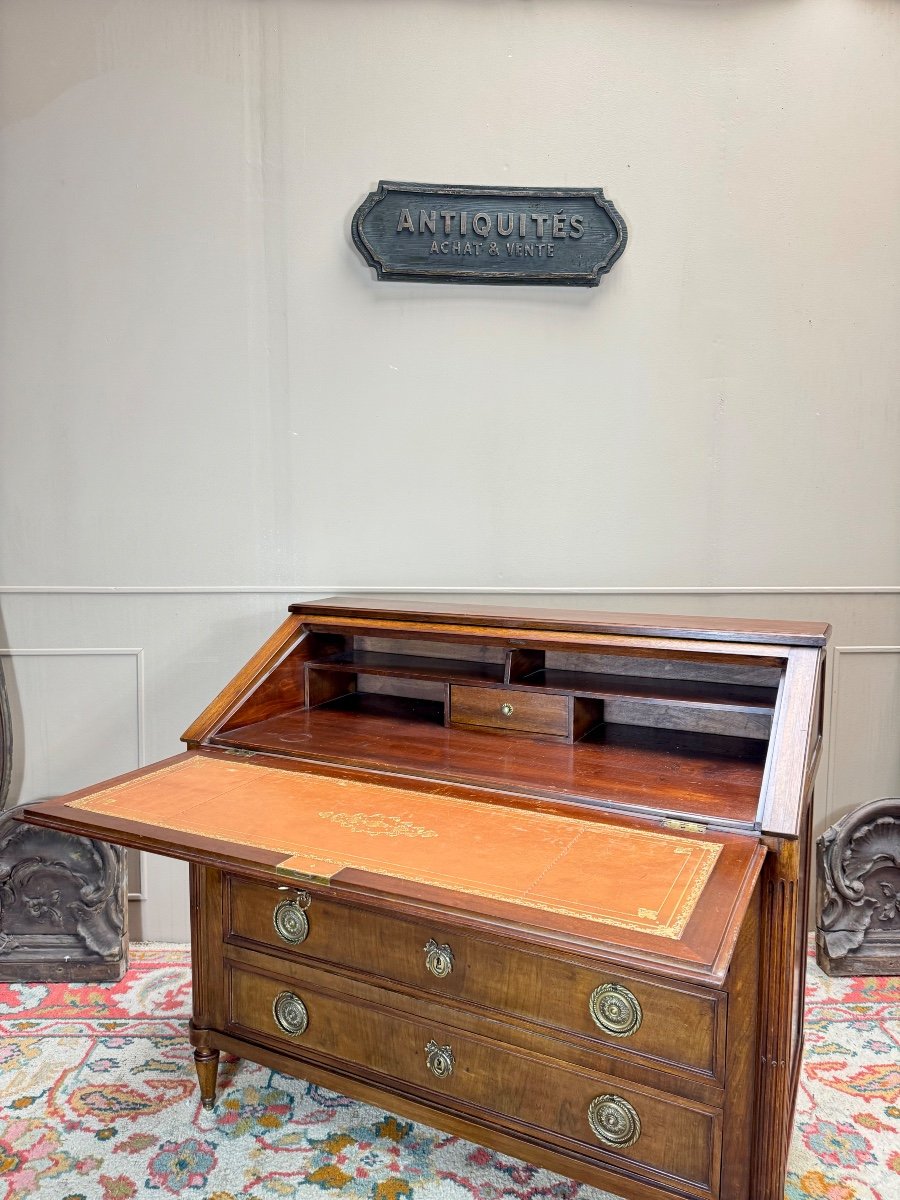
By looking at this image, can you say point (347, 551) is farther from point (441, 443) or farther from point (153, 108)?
point (153, 108)

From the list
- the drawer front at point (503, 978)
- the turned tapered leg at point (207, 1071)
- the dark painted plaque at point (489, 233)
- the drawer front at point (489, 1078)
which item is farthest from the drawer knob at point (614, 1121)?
the dark painted plaque at point (489, 233)

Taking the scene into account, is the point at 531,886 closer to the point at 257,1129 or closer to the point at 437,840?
the point at 437,840

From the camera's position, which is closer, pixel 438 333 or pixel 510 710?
pixel 510 710

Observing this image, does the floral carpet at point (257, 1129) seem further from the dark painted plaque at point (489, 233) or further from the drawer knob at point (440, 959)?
the dark painted plaque at point (489, 233)

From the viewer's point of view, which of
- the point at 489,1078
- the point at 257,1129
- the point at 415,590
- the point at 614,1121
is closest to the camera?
the point at 614,1121

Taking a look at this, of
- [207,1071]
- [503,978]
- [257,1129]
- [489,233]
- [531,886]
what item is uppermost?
[489,233]

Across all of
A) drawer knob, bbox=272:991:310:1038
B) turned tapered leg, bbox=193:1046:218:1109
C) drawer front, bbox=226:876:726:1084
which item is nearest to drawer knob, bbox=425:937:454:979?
drawer front, bbox=226:876:726:1084

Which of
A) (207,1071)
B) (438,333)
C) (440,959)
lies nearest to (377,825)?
(440,959)

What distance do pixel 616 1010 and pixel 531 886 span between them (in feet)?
1.20

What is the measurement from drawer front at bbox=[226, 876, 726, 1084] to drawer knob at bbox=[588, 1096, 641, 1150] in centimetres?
11

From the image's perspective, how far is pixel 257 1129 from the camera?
1951 millimetres

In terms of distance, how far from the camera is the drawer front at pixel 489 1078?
4.80 feet

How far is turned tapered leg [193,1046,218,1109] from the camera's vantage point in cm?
199

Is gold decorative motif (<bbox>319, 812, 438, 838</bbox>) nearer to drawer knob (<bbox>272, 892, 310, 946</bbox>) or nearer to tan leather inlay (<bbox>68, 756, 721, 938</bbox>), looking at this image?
tan leather inlay (<bbox>68, 756, 721, 938</bbox>)
